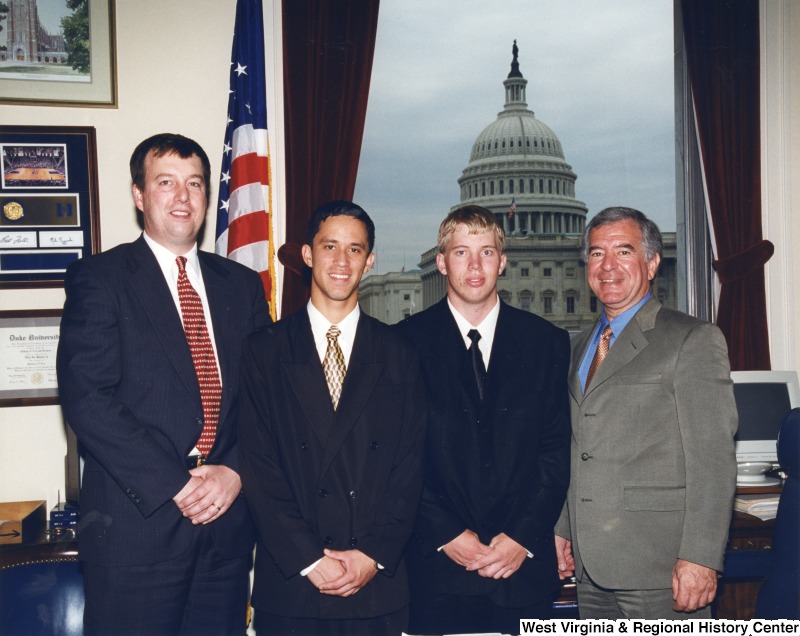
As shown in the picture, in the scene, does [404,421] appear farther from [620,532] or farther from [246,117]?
[246,117]

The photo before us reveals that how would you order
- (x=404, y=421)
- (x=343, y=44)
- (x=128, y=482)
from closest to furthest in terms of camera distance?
1. (x=128, y=482)
2. (x=404, y=421)
3. (x=343, y=44)

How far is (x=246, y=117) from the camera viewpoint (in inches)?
126

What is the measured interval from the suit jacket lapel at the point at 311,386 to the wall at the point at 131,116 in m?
1.54

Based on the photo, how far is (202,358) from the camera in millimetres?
2068

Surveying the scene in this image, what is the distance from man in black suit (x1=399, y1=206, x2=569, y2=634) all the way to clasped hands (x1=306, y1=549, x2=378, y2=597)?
222mm

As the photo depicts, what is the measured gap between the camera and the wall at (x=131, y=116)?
3.18 meters

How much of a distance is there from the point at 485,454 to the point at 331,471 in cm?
46

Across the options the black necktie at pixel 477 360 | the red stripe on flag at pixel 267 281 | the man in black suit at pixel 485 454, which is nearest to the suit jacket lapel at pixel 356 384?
the man in black suit at pixel 485 454

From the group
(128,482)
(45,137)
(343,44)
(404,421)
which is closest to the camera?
(128,482)

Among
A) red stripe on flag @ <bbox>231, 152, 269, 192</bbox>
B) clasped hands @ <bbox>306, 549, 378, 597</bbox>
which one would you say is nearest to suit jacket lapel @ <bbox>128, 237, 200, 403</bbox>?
clasped hands @ <bbox>306, 549, 378, 597</bbox>

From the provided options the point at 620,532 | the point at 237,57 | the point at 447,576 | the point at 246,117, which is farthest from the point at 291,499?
the point at 237,57

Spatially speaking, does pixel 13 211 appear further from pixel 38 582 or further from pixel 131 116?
pixel 38 582

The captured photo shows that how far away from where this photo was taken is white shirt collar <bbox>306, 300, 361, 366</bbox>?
83.8 inches

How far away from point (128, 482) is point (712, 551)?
1612 millimetres
